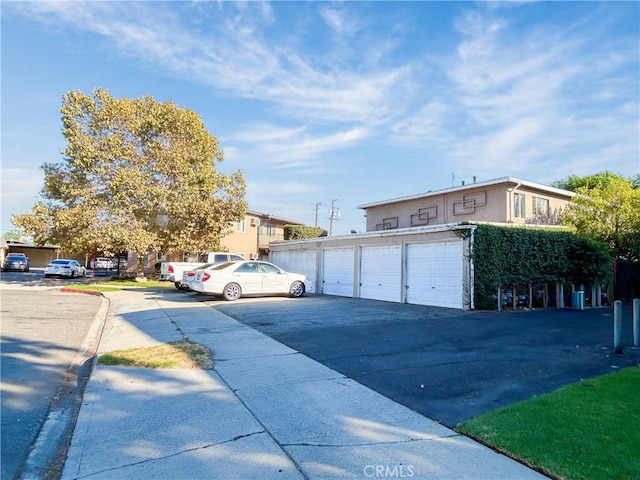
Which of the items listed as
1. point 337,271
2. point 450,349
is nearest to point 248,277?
point 337,271

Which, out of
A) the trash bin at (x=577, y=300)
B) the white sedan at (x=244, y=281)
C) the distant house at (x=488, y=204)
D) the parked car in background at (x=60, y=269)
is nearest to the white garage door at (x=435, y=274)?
the white sedan at (x=244, y=281)

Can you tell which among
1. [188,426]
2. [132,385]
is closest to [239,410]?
[188,426]

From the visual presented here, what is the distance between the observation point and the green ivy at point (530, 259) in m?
14.1

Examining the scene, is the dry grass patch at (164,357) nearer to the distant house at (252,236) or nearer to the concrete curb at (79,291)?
the concrete curb at (79,291)

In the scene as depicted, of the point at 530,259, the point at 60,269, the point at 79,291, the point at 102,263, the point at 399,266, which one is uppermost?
Answer: the point at 530,259

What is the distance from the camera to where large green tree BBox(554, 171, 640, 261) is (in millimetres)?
18266

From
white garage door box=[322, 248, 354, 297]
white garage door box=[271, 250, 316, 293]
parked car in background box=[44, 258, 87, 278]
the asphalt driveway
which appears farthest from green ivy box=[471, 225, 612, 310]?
parked car in background box=[44, 258, 87, 278]

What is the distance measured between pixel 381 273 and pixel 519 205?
414 inches

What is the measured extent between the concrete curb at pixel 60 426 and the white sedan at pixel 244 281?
24.9 ft

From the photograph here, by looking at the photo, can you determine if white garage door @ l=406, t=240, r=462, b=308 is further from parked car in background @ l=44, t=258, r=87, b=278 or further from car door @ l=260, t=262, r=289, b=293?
parked car in background @ l=44, t=258, r=87, b=278

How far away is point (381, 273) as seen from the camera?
17312mm

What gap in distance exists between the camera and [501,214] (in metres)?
22.4

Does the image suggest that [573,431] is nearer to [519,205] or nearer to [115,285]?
[519,205]

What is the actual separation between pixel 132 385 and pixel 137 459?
231cm
